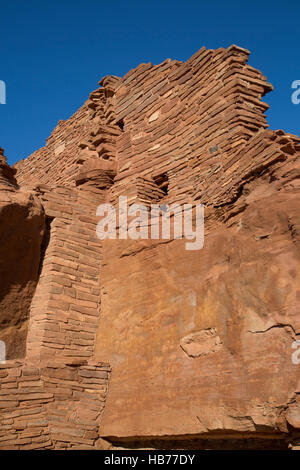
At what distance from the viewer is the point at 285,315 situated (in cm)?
497

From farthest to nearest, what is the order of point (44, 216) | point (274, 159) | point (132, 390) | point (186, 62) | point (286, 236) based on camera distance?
1. point (186, 62)
2. point (44, 216)
3. point (132, 390)
4. point (274, 159)
5. point (286, 236)

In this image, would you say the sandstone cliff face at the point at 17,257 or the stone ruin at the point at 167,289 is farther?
the sandstone cliff face at the point at 17,257

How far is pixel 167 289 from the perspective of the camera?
6.80 m

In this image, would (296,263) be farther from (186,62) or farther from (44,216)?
(186,62)

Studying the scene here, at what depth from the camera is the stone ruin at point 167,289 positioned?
5.21 m

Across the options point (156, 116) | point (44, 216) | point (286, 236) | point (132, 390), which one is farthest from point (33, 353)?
point (156, 116)

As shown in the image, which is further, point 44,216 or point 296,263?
point 44,216

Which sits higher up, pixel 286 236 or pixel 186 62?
pixel 186 62

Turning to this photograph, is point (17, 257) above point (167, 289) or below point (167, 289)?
above

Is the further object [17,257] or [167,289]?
[17,257]

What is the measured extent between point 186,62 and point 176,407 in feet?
18.8

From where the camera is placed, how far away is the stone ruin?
17.1 ft

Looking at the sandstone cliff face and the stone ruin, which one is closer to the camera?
the stone ruin
